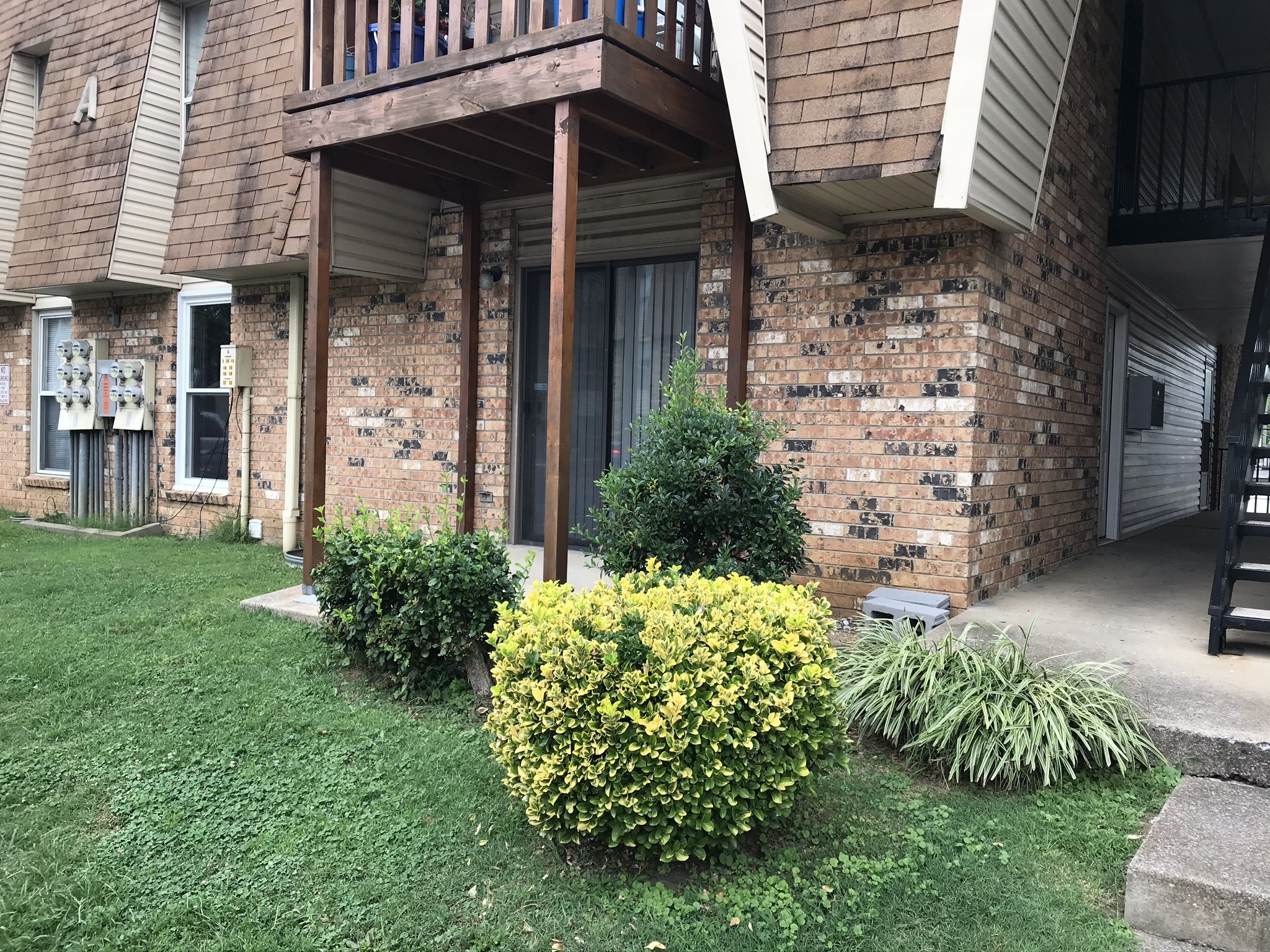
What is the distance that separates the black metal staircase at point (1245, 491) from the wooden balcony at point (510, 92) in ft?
10.5

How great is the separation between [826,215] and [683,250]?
155 centimetres

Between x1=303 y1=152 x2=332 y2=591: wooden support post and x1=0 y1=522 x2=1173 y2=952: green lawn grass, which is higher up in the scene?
x1=303 y1=152 x2=332 y2=591: wooden support post

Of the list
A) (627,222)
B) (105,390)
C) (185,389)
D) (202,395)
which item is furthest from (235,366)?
(627,222)

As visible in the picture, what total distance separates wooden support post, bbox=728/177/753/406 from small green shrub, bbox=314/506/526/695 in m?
1.88

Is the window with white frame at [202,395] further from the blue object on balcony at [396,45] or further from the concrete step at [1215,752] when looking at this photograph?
the concrete step at [1215,752]

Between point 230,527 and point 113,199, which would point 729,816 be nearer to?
point 230,527

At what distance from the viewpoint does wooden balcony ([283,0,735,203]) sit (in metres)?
4.78

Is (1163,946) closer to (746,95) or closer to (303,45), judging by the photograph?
(746,95)

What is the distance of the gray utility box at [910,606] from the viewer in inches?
190

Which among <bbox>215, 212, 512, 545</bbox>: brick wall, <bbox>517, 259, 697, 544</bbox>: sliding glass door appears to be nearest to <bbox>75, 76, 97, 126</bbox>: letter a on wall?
<bbox>215, 212, 512, 545</bbox>: brick wall

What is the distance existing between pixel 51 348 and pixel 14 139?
2.48 meters

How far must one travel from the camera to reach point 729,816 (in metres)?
2.94

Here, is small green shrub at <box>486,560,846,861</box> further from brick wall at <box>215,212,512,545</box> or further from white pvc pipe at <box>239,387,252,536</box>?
white pvc pipe at <box>239,387,252,536</box>

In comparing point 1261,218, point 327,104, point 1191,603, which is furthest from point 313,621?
point 1261,218
